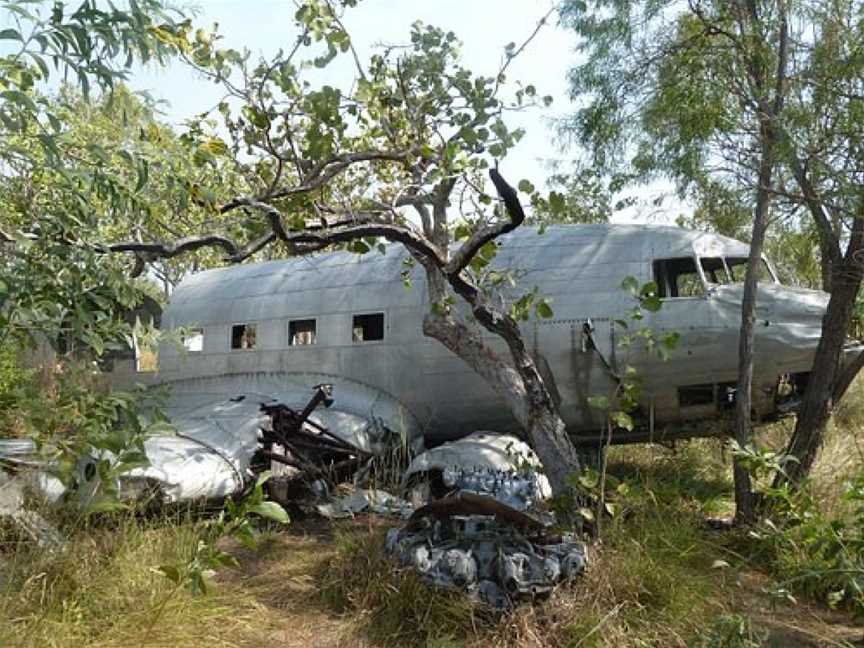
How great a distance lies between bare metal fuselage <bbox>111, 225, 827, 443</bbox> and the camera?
9258 millimetres

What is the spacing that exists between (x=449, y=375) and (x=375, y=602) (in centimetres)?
503

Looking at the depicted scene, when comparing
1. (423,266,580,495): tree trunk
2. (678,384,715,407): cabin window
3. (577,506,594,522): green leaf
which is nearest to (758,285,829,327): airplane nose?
(678,384,715,407): cabin window

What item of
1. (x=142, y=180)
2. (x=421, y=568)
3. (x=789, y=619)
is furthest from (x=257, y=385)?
(x=142, y=180)

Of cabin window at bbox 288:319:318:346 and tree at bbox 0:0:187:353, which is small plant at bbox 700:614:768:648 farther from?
cabin window at bbox 288:319:318:346

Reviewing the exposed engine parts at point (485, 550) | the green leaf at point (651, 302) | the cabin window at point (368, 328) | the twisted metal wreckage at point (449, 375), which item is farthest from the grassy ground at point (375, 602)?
the cabin window at point (368, 328)

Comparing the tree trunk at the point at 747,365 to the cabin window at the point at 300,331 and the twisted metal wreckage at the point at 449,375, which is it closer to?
the twisted metal wreckage at the point at 449,375

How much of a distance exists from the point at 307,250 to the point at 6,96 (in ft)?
13.7

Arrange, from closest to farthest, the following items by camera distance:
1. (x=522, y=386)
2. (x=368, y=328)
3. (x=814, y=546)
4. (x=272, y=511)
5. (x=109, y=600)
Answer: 1. (x=272, y=511)
2. (x=814, y=546)
3. (x=109, y=600)
4. (x=522, y=386)
5. (x=368, y=328)

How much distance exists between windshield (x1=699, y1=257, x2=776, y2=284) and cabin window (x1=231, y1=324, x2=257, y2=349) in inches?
279

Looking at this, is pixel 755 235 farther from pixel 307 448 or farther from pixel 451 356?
pixel 307 448

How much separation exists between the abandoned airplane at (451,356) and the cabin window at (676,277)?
0.02 m

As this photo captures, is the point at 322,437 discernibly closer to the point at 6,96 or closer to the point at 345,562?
the point at 345,562

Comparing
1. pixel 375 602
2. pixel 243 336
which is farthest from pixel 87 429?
pixel 243 336

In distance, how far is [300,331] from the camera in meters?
12.4
